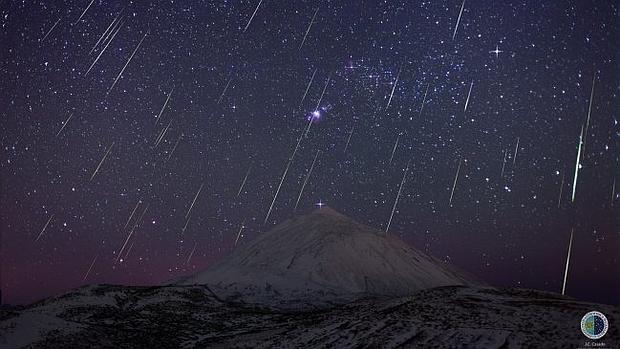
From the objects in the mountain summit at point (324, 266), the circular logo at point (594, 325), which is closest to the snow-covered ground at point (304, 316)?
the circular logo at point (594, 325)

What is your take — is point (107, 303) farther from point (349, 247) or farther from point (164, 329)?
point (349, 247)

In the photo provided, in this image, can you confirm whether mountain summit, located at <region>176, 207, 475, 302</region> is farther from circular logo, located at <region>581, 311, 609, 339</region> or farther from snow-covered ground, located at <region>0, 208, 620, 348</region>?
circular logo, located at <region>581, 311, 609, 339</region>

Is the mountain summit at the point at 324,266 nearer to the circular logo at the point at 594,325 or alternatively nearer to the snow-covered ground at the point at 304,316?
the snow-covered ground at the point at 304,316

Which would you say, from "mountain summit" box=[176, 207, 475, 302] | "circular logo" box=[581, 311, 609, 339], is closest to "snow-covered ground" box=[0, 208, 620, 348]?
"circular logo" box=[581, 311, 609, 339]

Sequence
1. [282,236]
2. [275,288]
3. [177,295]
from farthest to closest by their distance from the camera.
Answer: [282,236]
[275,288]
[177,295]

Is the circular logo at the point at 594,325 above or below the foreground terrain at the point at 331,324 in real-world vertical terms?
above

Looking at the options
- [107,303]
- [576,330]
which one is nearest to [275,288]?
[107,303]
